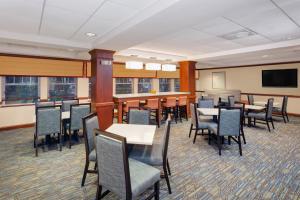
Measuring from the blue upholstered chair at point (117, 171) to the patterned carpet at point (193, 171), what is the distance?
597mm

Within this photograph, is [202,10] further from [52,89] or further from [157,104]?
[52,89]

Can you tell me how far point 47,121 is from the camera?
3525 mm

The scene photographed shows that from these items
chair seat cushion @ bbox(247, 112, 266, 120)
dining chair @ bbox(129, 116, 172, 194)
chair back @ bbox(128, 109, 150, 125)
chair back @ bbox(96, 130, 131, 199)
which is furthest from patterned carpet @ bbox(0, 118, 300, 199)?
chair seat cushion @ bbox(247, 112, 266, 120)

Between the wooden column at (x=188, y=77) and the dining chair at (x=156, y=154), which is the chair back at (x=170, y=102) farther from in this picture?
the dining chair at (x=156, y=154)

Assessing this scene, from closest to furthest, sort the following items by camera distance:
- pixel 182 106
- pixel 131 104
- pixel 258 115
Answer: pixel 131 104 < pixel 258 115 < pixel 182 106

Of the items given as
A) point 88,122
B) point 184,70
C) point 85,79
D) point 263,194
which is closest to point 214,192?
point 263,194

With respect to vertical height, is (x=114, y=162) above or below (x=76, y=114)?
below

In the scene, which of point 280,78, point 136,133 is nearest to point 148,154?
point 136,133

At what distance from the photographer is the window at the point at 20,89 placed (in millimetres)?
5454

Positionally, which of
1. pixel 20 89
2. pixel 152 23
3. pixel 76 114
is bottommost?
pixel 76 114

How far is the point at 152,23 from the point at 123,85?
202 inches

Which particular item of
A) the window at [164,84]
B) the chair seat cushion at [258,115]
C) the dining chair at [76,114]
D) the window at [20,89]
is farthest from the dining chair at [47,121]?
the window at [164,84]

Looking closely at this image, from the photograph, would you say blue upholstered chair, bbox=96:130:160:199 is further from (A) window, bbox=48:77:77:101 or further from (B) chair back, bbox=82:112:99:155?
(A) window, bbox=48:77:77:101

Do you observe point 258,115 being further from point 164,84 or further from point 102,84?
point 164,84
